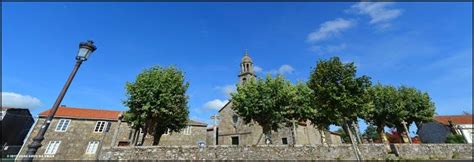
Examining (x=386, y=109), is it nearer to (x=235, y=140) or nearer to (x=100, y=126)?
(x=235, y=140)

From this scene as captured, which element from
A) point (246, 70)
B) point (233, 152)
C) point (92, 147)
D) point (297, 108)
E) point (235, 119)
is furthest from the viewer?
point (246, 70)

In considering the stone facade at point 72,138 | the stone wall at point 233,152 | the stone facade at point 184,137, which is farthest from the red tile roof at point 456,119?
the stone facade at point 72,138

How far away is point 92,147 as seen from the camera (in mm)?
30812

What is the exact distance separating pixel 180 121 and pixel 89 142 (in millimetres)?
15621

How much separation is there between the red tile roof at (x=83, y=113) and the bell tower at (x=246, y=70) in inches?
826

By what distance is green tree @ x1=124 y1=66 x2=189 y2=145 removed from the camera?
2200 centimetres

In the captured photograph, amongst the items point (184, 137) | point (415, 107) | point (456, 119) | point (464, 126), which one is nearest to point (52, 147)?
point (184, 137)

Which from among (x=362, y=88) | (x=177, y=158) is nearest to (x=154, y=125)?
(x=177, y=158)

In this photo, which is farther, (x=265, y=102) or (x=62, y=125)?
(x=62, y=125)

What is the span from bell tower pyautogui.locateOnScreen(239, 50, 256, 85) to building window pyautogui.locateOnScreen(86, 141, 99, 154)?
76.2 ft

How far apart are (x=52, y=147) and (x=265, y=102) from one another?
1076 inches

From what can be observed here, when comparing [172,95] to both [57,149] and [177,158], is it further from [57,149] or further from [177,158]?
[57,149]

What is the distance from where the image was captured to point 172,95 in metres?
23.0

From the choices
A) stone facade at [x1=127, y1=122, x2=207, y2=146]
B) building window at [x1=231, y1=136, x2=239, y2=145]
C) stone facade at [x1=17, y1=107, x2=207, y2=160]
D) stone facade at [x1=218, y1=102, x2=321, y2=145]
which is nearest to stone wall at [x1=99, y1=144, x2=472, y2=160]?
stone facade at [x1=17, y1=107, x2=207, y2=160]
